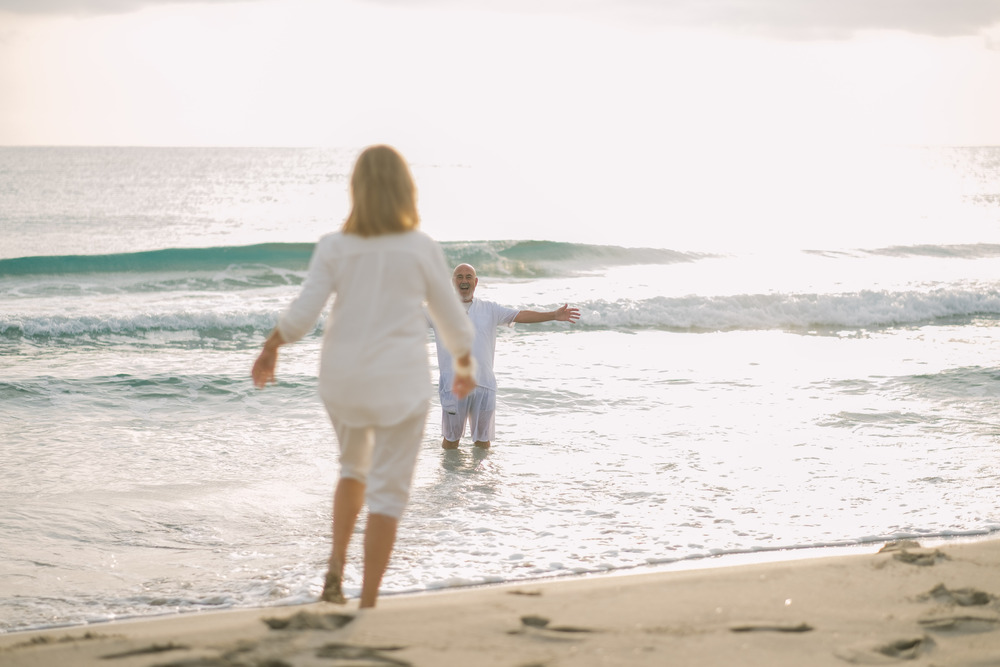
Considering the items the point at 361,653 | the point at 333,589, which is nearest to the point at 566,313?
the point at 333,589

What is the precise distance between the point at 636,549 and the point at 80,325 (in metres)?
12.4

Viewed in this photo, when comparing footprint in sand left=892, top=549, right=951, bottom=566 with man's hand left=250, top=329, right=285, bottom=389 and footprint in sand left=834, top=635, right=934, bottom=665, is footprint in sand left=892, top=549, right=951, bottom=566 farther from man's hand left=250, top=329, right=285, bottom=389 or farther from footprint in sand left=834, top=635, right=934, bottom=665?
man's hand left=250, top=329, right=285, bottom=389

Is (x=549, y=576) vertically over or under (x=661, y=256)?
under

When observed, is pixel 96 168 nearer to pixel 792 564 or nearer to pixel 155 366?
pixel 155 366

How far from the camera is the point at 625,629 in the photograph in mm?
3416

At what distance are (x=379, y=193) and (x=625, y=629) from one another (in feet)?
6.18

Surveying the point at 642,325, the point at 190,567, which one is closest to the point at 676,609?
the point at 190,567

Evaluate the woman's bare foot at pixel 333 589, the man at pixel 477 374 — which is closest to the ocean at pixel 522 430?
the man at pixel 477 374

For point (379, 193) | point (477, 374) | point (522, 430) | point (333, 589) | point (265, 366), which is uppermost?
point (379, 193)

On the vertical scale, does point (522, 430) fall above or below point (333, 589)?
below

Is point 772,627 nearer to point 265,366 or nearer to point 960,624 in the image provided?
point 960,624

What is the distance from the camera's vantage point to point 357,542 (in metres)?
5.43


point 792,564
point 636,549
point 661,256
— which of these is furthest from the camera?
point 661,256

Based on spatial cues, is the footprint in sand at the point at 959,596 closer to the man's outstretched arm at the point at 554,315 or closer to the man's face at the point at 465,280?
the man's outstretched arm at the point at 554,315
